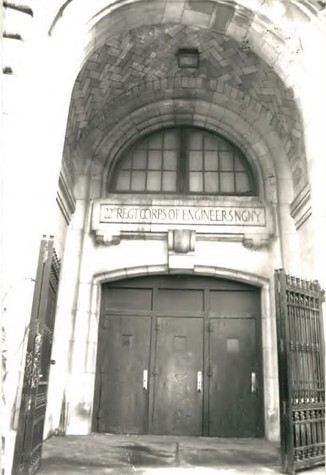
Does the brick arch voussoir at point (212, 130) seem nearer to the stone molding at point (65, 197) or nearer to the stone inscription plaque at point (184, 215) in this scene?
the stone inscription plaque at point (184, 215)

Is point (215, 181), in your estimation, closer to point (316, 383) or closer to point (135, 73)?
point (135, 73)

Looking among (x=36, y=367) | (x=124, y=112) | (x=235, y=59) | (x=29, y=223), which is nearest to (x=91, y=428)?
(x=36, y=367)

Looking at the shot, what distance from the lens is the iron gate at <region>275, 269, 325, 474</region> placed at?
521 cm

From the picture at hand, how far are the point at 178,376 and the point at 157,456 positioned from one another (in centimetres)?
196

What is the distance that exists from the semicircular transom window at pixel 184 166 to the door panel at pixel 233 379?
2.65m

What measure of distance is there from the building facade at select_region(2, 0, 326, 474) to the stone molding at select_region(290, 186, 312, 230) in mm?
38

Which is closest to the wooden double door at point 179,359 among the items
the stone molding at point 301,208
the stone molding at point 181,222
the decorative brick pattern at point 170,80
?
the stone molding at point 181,222

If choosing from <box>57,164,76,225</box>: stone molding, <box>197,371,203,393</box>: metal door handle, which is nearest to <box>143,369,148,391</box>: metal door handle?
<box>197,371,203,393</box>: metal door handle

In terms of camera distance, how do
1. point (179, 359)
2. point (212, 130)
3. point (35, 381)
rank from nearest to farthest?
point (35, 381), point (179, 359), point (212, 130)

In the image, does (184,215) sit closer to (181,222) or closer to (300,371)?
(181,222)

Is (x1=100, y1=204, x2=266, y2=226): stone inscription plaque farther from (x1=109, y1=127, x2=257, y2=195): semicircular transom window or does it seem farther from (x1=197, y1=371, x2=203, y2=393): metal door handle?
(x1=197, y1=371, x2=203, y2=393): metal door handle

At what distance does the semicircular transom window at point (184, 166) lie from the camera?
28.0 ft

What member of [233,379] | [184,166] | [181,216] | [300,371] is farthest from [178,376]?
[184,166]

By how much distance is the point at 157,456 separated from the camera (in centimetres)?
571
